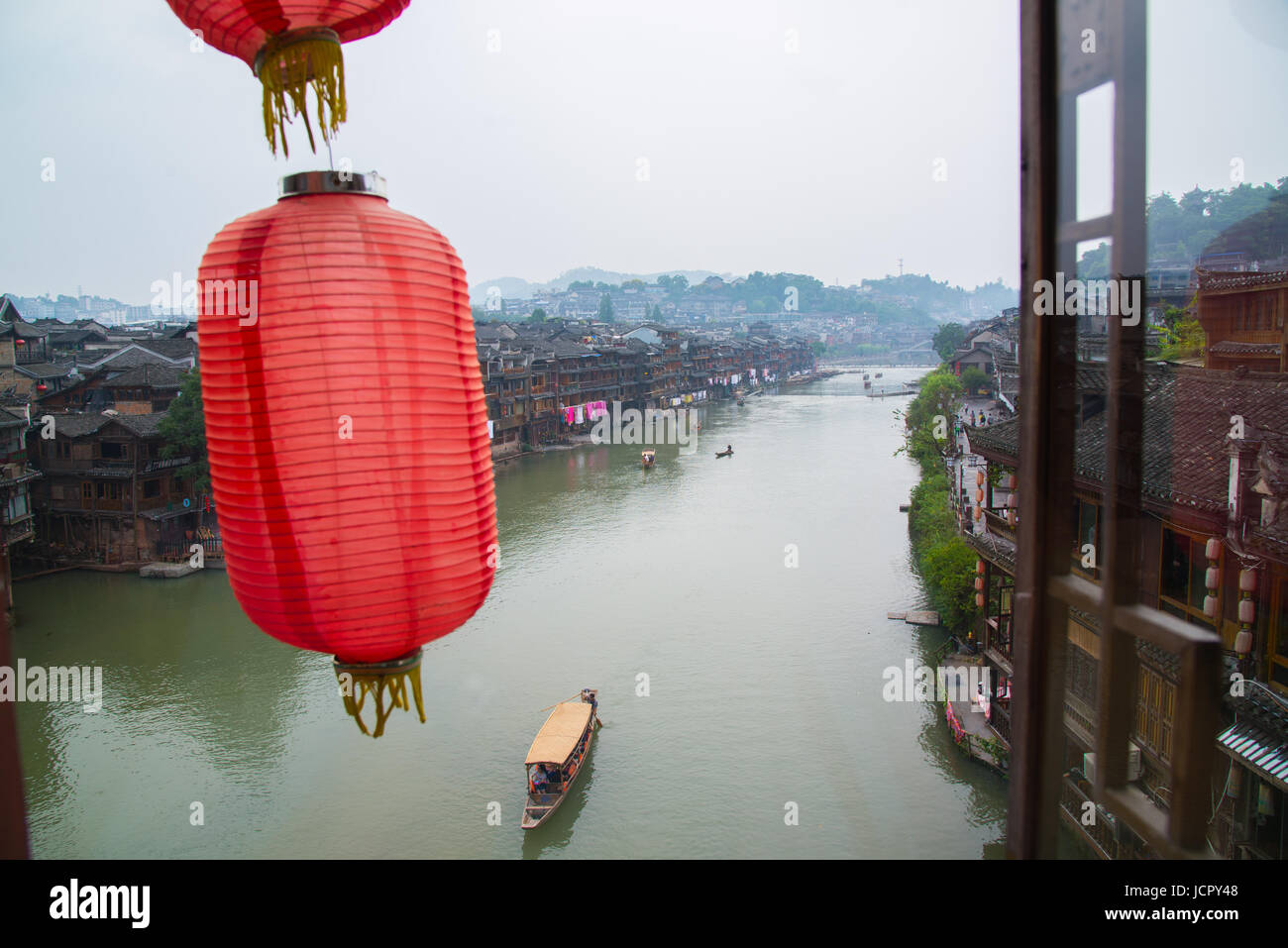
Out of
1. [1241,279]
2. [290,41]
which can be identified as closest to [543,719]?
[1241,279]

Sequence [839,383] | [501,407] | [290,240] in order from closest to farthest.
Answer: [290,240]
[501,407]
[839,383]

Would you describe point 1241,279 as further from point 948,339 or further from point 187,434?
point 948,339

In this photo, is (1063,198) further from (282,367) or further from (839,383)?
(839,383)

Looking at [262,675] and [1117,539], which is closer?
[1117,539]

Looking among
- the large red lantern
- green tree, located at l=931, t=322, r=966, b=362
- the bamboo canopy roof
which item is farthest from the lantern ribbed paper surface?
green tree, located at l=931, t=322, r=966, b=362

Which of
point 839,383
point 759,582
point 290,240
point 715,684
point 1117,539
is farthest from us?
point 839,383
